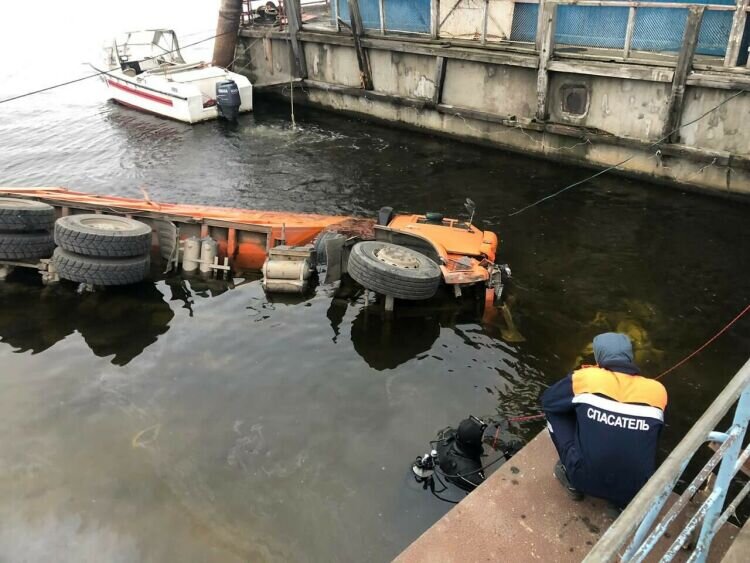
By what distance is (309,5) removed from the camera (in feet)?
90.9

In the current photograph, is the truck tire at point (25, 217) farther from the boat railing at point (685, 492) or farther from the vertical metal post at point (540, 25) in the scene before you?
the vertical metal post at point (540, 25)

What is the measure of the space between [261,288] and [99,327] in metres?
2.54

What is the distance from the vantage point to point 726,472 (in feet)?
9.40

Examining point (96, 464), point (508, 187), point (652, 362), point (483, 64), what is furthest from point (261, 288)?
point (483, 64)

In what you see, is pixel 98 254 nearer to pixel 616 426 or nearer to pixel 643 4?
pixel 616 426

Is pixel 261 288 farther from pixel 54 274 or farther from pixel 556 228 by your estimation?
pixel 556 228

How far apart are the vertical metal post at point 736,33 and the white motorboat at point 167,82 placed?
47.5 feet

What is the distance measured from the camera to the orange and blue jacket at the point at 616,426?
151 inches

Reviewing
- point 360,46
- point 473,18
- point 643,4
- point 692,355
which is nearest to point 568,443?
point 692,355

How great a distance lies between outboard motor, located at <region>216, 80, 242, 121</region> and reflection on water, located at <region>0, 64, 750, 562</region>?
24.4 ft

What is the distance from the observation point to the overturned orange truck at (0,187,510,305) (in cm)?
821

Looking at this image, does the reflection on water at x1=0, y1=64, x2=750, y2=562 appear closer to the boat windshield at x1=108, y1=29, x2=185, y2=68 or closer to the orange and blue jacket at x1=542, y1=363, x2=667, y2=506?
the orange and blue jacket at x1=542, y1=363, x2=667, y2=506

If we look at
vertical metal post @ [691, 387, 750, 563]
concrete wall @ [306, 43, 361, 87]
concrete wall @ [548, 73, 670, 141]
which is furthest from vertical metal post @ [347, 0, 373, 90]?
vertical metal post @ [691, 387, 750, 563]

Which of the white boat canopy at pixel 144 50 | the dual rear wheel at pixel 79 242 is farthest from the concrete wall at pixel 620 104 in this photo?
the white boat canopy at pixel 144 50
